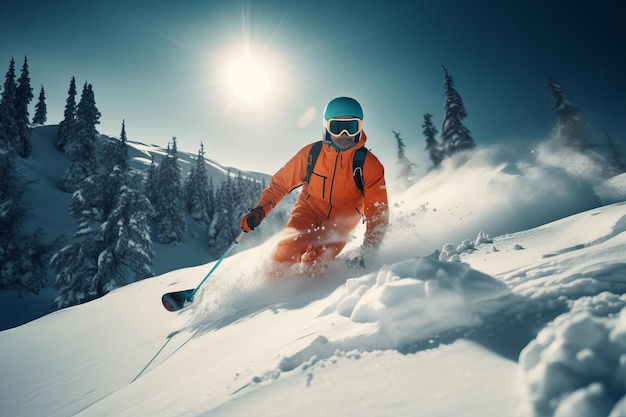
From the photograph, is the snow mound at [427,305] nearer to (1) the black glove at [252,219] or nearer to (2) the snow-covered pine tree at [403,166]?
(1) the black glove at [252,219]

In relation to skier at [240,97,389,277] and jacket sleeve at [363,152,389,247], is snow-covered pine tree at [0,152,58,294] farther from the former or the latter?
jacket sleeve at [363,152,389,247]

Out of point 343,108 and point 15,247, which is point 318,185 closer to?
point 343,108

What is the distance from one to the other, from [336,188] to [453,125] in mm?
20946

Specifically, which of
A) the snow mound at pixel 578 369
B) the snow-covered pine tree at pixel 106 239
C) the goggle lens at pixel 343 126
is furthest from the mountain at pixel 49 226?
the snow mound at pixel 578 369

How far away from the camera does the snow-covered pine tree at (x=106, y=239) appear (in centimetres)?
1746

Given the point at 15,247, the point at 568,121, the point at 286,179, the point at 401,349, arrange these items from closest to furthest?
the point at 401,349 < the point at 286,179 < the point at 15,247 < the point at 568,121

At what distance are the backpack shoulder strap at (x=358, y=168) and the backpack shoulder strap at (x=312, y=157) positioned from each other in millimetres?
669

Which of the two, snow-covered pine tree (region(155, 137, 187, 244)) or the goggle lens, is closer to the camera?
the goggle lens

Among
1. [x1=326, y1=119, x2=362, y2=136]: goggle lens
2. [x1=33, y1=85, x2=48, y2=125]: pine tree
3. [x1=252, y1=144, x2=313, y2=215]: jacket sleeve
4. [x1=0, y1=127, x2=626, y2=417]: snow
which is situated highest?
[x1=33, y1=85, x2=48, y2=125]: pine tree

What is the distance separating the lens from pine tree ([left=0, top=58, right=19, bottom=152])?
102ft

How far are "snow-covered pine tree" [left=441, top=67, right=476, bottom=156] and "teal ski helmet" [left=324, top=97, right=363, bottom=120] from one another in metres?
20.0

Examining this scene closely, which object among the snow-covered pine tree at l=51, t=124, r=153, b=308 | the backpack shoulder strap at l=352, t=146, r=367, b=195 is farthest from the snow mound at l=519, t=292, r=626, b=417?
the snow-covered pine tree at l=51, t=124, r=153, b=308

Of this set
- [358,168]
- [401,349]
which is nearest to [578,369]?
[401,349]

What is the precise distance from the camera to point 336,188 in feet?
16.5
